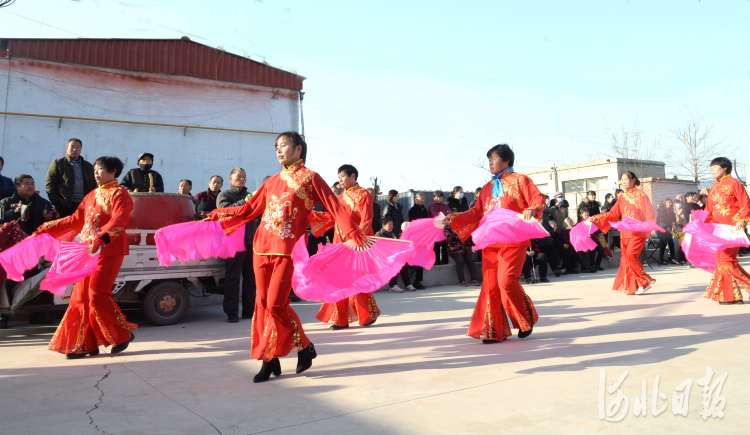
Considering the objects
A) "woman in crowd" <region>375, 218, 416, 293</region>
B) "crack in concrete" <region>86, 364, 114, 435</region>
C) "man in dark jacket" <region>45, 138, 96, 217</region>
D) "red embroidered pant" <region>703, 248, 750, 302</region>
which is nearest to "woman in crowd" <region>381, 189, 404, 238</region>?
"woman in crowd" <region>375, 218, 416, 293</region>

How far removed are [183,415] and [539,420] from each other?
1.88 metres

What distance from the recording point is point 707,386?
123 inches

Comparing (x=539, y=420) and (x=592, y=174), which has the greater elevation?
(x=592, y=174)

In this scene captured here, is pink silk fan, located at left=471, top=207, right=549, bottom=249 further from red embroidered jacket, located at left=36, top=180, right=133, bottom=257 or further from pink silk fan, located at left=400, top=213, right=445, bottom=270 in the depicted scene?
red embroidered jacket, located at left=36, top=180, right=133, bottom=257

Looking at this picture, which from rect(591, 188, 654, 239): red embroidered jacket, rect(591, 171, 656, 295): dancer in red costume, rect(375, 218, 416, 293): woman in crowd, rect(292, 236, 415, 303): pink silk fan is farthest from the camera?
rect(375, 218, 416, 293): woman in crowd

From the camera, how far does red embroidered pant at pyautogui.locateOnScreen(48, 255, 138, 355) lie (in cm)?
445

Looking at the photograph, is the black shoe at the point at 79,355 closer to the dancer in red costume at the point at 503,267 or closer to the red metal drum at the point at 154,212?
the red metal drum at the point at 154,212

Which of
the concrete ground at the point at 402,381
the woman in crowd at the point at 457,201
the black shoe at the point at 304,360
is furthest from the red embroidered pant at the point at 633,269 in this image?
the black shoe at the point at 304,360

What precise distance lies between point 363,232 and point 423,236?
2.98 feet

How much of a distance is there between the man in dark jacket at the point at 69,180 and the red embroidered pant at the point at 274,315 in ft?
13.2

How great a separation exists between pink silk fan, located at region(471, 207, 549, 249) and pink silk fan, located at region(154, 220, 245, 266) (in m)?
2.12

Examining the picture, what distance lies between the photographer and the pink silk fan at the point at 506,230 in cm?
447

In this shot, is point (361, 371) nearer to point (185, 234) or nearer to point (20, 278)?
point (185, 234)

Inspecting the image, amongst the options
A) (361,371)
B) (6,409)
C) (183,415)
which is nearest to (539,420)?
(361,371)
